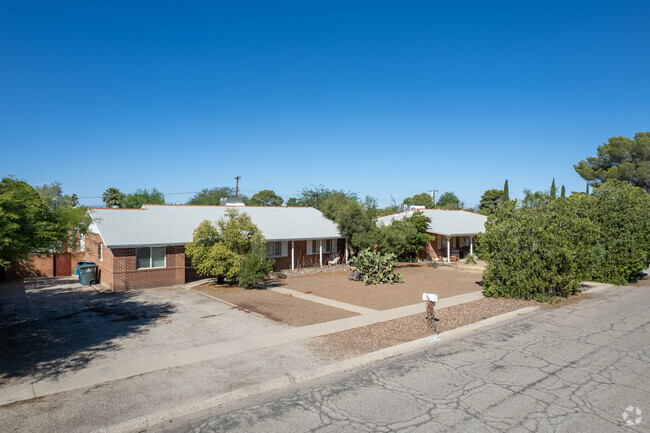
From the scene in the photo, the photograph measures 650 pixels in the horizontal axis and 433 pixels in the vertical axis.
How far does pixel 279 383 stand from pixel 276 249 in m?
17.3

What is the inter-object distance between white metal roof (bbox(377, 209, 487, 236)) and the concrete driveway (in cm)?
1726

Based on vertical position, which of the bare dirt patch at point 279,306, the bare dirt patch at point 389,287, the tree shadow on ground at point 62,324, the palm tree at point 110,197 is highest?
the palm tree at point 110,197

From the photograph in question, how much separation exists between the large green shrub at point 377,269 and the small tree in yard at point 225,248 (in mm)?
5238

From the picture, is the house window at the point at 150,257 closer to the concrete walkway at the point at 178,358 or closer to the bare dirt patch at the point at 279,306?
the bare dirt patch at the point at 279,306

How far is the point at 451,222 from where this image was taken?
1366 inches

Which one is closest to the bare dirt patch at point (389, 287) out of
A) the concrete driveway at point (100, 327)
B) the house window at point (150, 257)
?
the concrete driveway at point (100, 327)

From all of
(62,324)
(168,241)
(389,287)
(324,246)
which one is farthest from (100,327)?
(324,246)

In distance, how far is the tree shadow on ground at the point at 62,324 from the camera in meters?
8.54

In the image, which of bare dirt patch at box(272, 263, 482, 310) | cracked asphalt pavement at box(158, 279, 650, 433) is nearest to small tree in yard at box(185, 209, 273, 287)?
bare dirt patch at box(272, 263, 482, 310)

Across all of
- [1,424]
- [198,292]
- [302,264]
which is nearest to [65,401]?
[1,424]

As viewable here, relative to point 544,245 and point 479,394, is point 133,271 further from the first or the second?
point 544,245

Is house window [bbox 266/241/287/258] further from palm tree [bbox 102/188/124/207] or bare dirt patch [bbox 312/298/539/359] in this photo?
palm tree [bbox 102/188/124/207]

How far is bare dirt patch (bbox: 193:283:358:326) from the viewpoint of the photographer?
12556mm

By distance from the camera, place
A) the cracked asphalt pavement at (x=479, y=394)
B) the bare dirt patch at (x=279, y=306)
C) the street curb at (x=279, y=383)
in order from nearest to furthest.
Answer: the cracked asphalt pavement at (x=479, y=394)
the street curb at (x=279, y=383)
the bare dirt patch at (x=279, y=306)
